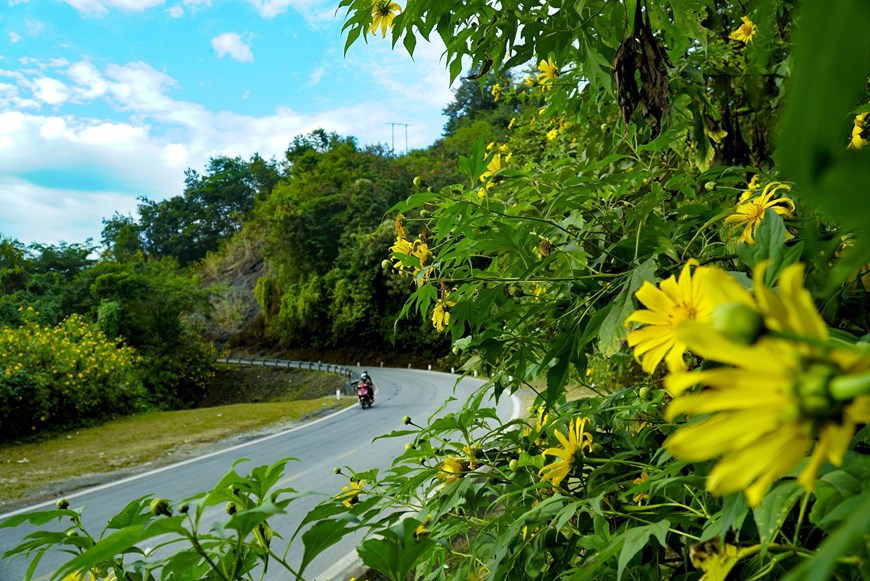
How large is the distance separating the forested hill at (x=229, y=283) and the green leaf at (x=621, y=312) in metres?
0.54

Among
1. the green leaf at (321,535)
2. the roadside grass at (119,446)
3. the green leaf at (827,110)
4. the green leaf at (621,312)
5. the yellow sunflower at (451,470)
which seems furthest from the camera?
the roadside grass at (119,446)

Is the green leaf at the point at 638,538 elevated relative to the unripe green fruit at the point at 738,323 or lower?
lower

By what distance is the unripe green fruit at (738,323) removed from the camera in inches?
7.4

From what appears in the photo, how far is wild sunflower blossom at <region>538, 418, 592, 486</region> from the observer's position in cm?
85

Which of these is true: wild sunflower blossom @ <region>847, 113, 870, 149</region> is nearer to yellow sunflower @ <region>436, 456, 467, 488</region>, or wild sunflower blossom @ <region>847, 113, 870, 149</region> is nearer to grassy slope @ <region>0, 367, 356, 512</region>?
yellow sunflower @ <region>436, 456, 467, 488</region>

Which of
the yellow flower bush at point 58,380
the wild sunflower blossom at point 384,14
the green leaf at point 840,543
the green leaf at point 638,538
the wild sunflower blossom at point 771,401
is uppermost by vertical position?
the wild sunflower blossom at point 384,14

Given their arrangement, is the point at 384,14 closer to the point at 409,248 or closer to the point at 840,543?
the point at 409,248

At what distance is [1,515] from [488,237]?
4193mm

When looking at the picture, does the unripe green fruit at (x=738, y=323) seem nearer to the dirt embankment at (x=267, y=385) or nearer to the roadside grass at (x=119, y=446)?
the roadside grass at (x=119, y=446)

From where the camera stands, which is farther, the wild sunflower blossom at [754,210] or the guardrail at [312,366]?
the guardrail at [312,366]

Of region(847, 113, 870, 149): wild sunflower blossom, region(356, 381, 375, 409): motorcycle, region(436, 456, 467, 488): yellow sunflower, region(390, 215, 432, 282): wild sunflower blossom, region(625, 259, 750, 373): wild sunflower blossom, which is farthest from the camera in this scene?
region(356, 381, 375, 409): motorcycle

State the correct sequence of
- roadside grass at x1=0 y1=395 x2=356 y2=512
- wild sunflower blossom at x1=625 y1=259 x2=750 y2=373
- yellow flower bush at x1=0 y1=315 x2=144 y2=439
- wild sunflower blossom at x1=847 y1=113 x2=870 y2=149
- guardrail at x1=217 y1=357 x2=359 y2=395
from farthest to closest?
guardrail at x1=217 y1=357 x2=359 y2=395 < yellow flower bush at x1=0 y1=315 x2=144 y2=439 < roadside grass at x1=0 y1=395 x2=356 y2=512 < wild sunflower blossom at x1=847 y1=113 x2=870 y2=149 < wild sunflower blossom at x1=625 y1=259 x2=750 y2=373

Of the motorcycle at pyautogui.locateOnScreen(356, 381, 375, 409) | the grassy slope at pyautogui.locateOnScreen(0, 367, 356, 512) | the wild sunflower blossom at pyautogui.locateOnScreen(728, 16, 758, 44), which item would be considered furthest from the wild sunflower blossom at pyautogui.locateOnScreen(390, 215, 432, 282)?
the motorcycle at pyautogui.locateOnScreen(356, 381, 375, 409)

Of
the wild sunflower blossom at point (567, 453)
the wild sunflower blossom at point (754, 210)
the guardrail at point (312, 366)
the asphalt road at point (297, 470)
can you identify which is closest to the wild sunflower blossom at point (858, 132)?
the wild sunflower blossom at point (754, 210)
